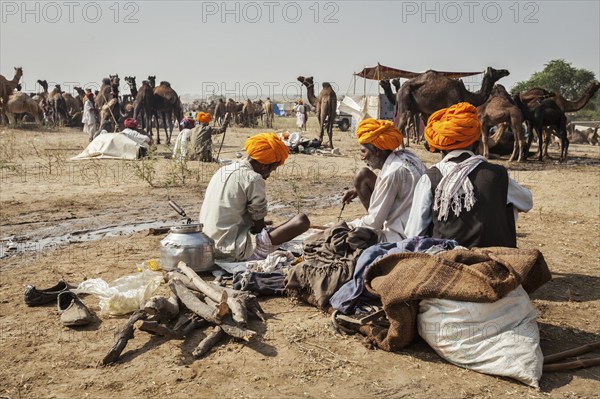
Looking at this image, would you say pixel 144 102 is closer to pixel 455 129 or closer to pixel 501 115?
pixel 501 115

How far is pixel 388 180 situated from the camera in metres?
4.50

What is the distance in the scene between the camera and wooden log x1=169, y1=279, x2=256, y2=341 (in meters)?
3.60

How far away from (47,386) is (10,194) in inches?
273

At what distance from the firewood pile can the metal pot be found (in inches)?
18.2

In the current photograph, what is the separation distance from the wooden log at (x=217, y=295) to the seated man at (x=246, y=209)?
0.60 metres

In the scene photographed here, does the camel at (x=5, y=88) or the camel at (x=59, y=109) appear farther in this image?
the camel at (x=59, y=109)

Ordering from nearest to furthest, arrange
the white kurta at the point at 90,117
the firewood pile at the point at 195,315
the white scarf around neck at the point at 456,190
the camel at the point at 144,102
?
the firewood pile at the point at 195,315, the white scarf around neck at the point at 456,190, the white kurta at the point at 90,117, the camel at the point at 144,102

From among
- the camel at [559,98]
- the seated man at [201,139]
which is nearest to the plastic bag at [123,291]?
the seated man at [201,139]

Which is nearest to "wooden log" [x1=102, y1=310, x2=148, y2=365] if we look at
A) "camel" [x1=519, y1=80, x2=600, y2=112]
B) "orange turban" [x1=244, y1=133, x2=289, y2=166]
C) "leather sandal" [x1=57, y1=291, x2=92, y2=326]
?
"leather sandal" [x1=57, y1=291, x2=92, y2=326]

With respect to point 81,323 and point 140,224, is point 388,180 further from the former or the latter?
point 140,224

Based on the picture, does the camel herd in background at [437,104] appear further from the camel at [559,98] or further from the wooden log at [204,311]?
the wooden log at [204,311]

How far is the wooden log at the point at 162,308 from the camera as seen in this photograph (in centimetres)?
373

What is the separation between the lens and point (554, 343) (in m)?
3.70

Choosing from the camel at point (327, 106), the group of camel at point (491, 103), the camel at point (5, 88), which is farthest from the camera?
the camel at point (5, 88)
